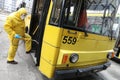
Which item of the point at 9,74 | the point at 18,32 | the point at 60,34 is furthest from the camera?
the point at 18,32

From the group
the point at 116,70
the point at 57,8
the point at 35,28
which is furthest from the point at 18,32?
the point at 116,70

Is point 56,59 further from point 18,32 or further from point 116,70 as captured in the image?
point 116,70

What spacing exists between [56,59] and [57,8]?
100 cm

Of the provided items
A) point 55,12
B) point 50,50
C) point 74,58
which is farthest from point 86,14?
point 50,50

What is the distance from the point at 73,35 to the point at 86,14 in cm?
51

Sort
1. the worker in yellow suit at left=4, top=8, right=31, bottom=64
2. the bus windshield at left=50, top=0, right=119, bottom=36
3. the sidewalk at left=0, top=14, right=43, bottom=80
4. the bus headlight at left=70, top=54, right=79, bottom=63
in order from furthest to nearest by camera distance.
Answer: the worker in yellow suit at left=4, top=8, right=31, bottom=64
the sidewalk at left=0, top=14, right=43, bottom=80
the bus headlight at left=70, top=54, right=79, bottom=63
the bus windshield at left=50, top=0, right=119, bottom=36

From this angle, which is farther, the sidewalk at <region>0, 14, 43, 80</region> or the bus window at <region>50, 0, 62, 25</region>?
the sidewalk at <region>0, 14, 43, 80</region>

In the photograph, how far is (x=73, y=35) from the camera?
3.88m

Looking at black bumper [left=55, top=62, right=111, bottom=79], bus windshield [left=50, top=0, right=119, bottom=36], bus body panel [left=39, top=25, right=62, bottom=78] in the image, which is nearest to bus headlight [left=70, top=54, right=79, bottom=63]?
black bumper [left=55, top=62, right=111, bottom=79]

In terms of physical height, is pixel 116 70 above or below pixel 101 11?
below

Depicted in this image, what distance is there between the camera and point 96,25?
4305 mm

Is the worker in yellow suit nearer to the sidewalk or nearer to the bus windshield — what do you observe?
the sidewalk

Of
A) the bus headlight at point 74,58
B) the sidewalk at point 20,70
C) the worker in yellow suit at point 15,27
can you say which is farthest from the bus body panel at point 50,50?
the worker in yellow suit at point 15,27

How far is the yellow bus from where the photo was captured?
3.80 m
